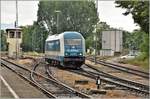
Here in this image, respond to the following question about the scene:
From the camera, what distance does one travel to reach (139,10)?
4178cm

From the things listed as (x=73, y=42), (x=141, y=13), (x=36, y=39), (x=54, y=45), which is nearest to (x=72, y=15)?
(x=36, y=39)

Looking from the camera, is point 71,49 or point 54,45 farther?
Answer: point 54,45

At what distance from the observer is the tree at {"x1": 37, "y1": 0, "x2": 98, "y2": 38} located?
325 ft

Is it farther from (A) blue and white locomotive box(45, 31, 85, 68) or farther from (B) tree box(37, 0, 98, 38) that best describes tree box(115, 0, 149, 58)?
(B) tree box(37, 0, 98, 38)

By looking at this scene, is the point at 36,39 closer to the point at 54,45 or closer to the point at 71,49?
the point at 54,45

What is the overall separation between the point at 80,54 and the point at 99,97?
21.3 m

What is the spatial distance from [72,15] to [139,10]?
5957 centimetres

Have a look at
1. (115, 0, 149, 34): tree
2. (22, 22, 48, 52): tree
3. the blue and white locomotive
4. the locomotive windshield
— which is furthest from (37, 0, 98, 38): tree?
the locomotive windshield

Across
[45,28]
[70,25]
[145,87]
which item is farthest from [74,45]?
[45,28]

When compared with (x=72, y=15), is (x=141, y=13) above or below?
below

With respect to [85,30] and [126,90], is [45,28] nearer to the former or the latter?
[85,30]

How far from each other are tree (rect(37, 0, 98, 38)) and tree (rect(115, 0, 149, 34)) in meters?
52.7

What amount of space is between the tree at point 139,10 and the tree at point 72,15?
52.7m

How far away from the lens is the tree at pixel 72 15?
99.1m
